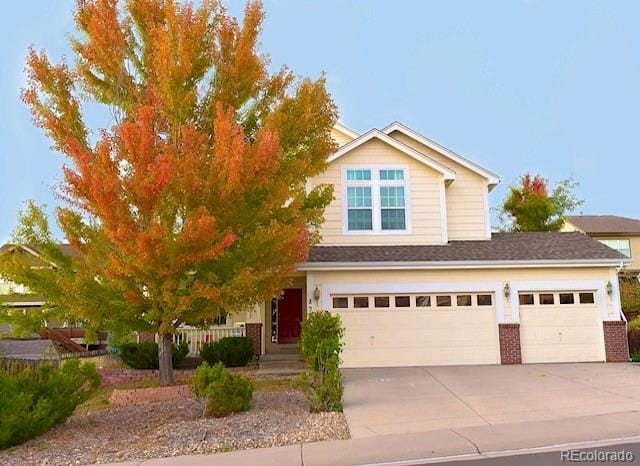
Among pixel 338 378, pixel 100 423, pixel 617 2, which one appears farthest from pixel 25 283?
pixel 617 2

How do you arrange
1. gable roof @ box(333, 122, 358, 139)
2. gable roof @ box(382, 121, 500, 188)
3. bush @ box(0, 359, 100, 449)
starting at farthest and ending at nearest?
gable roof @ box(333, 122, 358, 139), gable roof @ box(382, 121, 500, 188), bush @ box(0, 359, 100, 449)

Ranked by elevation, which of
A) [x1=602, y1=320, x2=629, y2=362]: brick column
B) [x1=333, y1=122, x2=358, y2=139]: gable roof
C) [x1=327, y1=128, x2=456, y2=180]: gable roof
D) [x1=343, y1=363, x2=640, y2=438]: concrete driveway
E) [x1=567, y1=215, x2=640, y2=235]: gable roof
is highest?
[x1=333, y1=122, x2=358, y2=139]: gable roof

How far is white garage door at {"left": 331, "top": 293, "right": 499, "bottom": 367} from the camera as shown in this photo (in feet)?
51.7

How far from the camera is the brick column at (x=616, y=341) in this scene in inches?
618

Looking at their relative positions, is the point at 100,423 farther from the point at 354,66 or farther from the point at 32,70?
the point at 354,66

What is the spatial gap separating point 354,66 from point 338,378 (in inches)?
652

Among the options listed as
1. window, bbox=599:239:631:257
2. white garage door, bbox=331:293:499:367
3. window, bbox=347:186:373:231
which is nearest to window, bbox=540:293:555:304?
white garage door, bbox=331:293:499:367

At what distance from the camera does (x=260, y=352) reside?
16531 mm

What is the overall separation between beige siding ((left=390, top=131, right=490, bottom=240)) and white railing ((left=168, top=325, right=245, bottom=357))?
801cm

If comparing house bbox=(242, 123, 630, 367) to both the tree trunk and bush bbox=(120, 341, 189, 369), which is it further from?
the tree trunk

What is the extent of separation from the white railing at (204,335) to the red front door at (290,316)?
6.10 feet

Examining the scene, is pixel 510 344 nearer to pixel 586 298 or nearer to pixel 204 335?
pixel 586 298

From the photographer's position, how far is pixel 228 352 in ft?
49.6

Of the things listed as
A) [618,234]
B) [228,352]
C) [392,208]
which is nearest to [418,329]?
[392,208]
